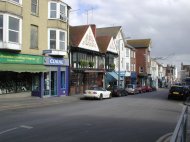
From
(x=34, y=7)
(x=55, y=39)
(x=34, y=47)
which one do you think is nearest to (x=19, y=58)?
(x=34, y=47)

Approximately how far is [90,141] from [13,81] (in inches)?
804

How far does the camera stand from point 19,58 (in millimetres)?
30422

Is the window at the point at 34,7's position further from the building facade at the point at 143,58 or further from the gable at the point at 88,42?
the building facade at the point at 143,58

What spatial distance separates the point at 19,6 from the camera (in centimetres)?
2989

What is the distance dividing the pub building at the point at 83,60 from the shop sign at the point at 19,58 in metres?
8.69

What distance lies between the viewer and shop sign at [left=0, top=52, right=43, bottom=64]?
28500 mm

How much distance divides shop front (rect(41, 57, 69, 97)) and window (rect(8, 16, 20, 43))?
557 centimetres

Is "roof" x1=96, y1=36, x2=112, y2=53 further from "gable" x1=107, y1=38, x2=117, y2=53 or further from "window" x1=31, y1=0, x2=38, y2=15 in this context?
"window" x1=31, y1=0, x2=38, y2=15

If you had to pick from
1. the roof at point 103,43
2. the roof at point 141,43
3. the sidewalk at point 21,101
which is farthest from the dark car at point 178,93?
the roof at point 141,43

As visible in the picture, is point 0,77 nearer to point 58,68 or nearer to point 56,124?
point 58,68

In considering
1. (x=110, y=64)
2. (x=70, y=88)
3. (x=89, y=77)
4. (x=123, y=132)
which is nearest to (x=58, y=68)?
(x=70, y=88)

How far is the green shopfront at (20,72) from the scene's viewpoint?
28.9 metres

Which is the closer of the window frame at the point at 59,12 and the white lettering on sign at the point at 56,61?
the white lettering on sign at the point at 56,61

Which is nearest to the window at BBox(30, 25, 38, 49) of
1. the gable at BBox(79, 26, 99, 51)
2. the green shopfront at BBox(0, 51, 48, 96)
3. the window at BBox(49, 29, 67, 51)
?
the green shopfront at BBox(0, 51, 48, 96)
